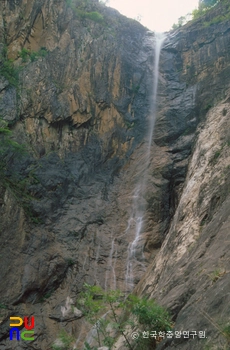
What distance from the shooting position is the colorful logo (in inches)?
492

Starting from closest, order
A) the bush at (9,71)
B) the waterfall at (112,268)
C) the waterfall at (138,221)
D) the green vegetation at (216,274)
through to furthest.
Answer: the green vegetation at (216,274), the waterfall at (112,268), the waterfall at (138,221), the bush at (9,71)

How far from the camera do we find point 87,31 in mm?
22672

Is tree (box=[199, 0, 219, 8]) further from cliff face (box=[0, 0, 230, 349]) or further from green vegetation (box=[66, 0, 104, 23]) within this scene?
green vegetation (box=[66, 0, 104, 23])

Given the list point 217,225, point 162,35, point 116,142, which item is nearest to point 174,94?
point 116,142

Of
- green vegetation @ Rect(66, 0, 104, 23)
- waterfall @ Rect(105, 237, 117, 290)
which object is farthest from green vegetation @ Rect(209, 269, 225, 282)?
green vegetation @ Rect(66, 0, 104, 23)

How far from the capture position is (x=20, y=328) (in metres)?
12.8

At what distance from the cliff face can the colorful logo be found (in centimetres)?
24

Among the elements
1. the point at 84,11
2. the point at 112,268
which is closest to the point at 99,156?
the point at 112,268

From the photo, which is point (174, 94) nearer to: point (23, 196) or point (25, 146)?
point (25, 146)

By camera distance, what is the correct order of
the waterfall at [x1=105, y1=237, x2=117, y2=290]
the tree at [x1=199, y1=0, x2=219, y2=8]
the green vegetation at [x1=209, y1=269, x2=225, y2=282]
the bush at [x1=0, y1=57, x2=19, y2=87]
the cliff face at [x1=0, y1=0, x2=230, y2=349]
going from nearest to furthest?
the green vegetation at [x1=209, y1=269, x2=225, y2=282] → the cliff face at [x1=0, y1=0, x2=230, y2=349] → the waterfall at [x1=105, y1=237, x2=117, y2=290] → the bush at [x1=0, y1=57, x2=19, y2=87] → the tree at [x1=199, y1=0, x2=219, y2=8]

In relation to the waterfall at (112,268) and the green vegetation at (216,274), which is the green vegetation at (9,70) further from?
the green vegetation at (216,274)

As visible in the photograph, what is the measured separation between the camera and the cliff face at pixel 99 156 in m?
12.2

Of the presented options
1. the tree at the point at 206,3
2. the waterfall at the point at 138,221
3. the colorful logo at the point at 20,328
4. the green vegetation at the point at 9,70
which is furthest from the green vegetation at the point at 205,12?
the colorful logo at the point at 20,328

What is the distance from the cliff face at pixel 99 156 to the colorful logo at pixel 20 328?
237 millimetres
